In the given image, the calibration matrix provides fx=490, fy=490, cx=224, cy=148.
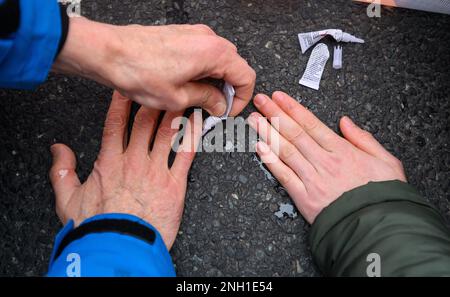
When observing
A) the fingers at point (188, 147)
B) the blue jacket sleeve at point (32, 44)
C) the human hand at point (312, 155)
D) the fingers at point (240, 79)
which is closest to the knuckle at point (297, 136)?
the human hand at point (312, 155)

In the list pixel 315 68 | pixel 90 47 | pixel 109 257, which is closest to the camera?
pixel 90 47

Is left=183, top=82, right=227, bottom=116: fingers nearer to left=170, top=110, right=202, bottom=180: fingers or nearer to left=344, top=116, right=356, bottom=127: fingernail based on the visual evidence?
left=170, top=110, right=202, bottom=180: fingers

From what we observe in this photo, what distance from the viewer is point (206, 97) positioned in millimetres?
1738

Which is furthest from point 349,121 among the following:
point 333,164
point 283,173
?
point 283,173

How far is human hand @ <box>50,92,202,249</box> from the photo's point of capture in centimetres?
182

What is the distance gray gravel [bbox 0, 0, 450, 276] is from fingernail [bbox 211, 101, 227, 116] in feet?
0.59

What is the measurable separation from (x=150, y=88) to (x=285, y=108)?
646 mm

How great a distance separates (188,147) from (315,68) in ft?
2.10

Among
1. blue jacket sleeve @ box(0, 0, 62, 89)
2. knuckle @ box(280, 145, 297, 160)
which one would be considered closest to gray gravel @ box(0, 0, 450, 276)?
knuckle @ box(280, 145, 297, 160)

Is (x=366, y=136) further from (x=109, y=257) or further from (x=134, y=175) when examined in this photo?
(x=109, y=257)

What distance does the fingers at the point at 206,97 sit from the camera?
165cm

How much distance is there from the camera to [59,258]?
163 centimetres

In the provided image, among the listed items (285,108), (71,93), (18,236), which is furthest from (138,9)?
(18,236)

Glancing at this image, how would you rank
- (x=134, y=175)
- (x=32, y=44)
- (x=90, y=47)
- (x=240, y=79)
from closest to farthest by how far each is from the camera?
(x=32, y=44)
(x=90, y=47)
(x=240, y=79)
(x=134, y=175)
